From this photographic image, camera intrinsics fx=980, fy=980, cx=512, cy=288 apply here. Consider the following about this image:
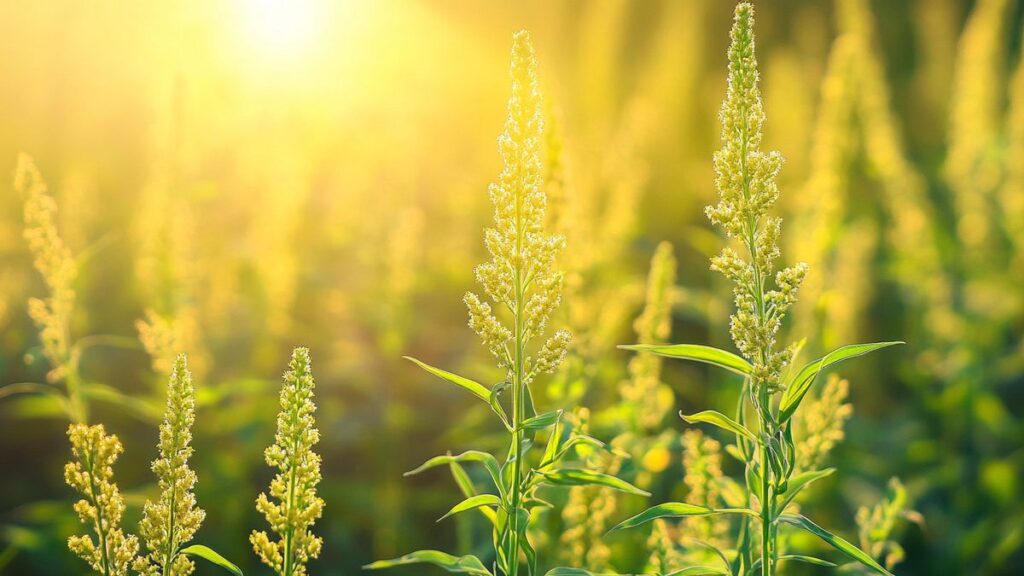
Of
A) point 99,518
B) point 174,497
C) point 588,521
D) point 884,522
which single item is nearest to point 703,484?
point 588,521

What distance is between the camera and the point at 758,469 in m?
1.77

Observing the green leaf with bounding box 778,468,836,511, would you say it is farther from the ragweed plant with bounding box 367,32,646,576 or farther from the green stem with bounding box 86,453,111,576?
the green stem with bounding box 86,453,111,576

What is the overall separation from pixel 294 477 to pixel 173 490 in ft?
0.69

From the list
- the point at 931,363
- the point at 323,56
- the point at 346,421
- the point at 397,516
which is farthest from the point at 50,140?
the point at 931,363

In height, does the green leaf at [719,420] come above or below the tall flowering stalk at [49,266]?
below

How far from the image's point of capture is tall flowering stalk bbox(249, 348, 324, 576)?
1617 mm

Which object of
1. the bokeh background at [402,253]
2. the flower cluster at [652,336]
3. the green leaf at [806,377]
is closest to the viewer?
the green leaf at [806,377]

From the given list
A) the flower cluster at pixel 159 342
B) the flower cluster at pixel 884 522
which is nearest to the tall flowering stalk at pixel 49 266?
the flower cluster at pixel 159 342

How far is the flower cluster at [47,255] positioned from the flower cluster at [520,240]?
1.15 m

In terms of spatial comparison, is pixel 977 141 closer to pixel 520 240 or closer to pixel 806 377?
pixel 806 377

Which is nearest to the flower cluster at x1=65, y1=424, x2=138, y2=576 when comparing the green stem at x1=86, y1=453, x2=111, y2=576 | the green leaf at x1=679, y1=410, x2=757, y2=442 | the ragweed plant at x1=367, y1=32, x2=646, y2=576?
the green stem at x1=86, y1=453, x2=111, y2=576

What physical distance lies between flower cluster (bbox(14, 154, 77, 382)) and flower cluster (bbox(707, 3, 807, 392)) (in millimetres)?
1496

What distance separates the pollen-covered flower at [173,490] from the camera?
1.63 m

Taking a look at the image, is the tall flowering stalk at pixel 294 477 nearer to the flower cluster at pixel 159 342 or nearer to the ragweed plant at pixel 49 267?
the ragweed plant at pixel 49 267
